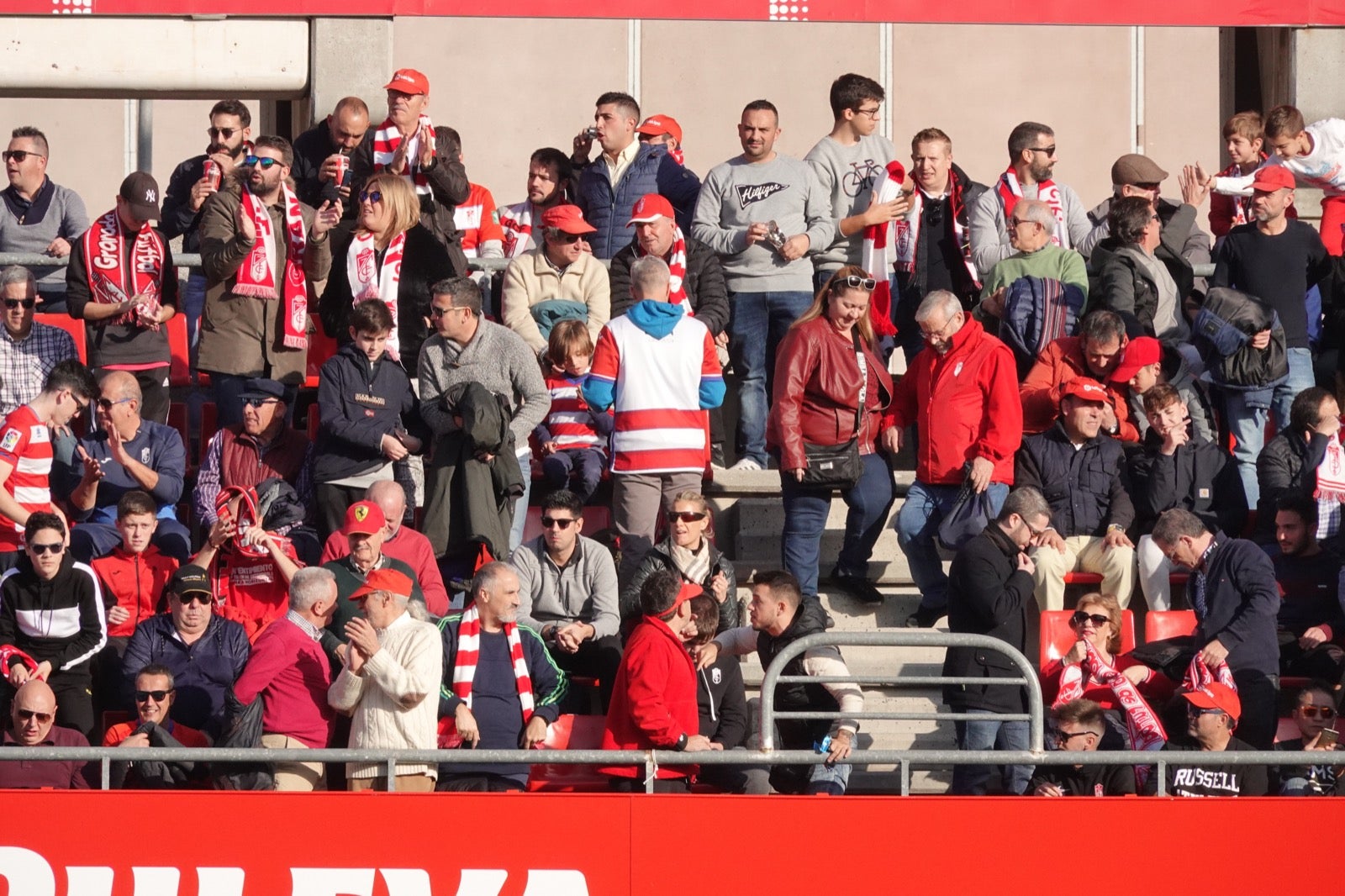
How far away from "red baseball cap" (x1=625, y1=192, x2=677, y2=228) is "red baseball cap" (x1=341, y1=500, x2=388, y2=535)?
7.68 ft

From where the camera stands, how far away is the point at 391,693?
9.24m

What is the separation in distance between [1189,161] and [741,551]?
29.5 ft

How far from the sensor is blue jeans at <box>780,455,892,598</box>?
431 inches

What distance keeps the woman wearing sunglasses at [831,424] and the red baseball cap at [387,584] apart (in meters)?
2.04

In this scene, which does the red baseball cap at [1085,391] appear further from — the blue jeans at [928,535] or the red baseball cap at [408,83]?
the red baseball cap at [408,83]

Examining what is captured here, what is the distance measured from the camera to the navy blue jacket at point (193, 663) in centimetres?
1005

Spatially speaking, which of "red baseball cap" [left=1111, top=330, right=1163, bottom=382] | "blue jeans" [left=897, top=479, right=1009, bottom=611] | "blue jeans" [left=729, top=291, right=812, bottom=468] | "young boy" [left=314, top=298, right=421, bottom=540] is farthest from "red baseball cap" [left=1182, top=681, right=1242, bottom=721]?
"young boy" [left=314, top=298, right=421, bottom=540]

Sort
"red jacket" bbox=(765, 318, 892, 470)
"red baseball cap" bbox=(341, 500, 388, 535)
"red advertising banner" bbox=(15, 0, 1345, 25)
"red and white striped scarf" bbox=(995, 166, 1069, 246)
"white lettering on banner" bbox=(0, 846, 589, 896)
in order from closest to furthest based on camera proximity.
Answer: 1. "white lettering on banner" bbox=(0, 846, 589, 896)
2. "red baseball cap" bbox=(341, 500, 388, 535)
3. "red jacket" bbox=(765, 318, 892, 470)
4. "red and white striped scarf" bbox=(995, 166, 1069, 246)
5. "red advertising banner" bbox=(15, 0, 1345, 25)

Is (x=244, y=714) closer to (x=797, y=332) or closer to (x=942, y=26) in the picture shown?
(x=797, y=332)

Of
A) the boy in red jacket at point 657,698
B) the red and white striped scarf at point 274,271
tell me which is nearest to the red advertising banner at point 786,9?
the red and white striped scarf at point 274,271

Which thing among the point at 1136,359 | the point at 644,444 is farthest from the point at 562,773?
the point at 1136,359

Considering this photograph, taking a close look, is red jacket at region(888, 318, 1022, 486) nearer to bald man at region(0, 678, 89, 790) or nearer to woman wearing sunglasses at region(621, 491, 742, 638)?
woman wearing sunglasses at region(621, 491, 742, 638)

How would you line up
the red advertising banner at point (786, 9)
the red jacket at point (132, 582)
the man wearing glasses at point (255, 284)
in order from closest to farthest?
the red jacket at point (132, 582), the man wearing glasses at point (255, 284), the red advertising banner at point (786, 9)

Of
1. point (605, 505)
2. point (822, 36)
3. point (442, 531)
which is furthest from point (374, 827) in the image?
point (822, 36)
